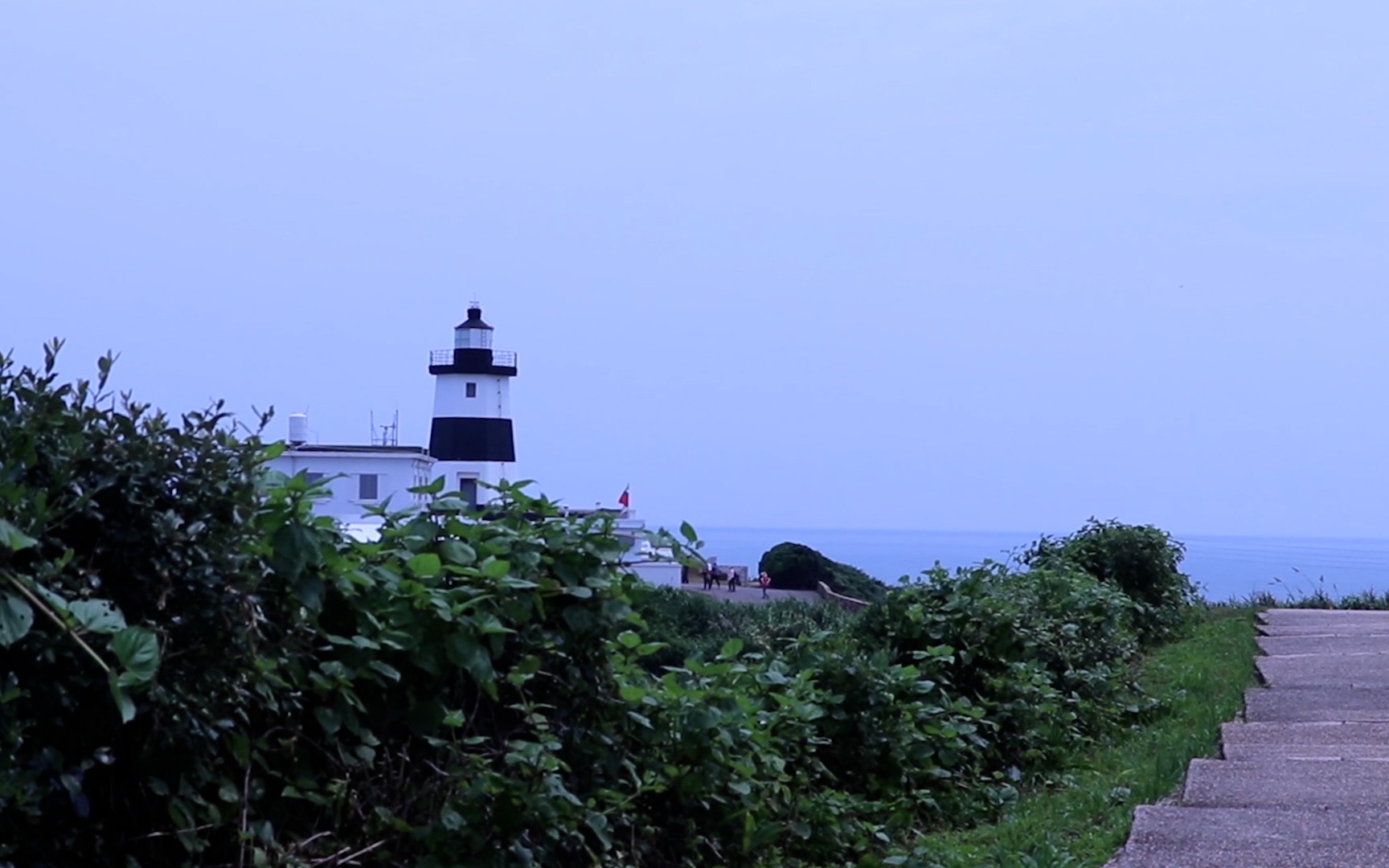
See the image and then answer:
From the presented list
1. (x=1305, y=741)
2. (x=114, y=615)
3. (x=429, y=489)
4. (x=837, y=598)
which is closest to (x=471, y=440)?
(x=837, y=598)

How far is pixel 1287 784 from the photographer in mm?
5961

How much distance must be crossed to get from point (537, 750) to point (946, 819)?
2453 millimetres

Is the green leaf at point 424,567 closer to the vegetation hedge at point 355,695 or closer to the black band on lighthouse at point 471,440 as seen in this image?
the vegetation hedge at point 355,695

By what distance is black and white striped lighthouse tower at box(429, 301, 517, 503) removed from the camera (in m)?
38.1

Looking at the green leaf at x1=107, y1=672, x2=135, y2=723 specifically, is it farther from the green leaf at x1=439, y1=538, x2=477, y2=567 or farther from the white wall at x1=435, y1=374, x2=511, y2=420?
the white wall at x1=435, y1=374, x2=511, y2=420

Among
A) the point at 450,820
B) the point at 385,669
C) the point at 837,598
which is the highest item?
the point at 385,669

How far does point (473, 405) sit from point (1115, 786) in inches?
1312

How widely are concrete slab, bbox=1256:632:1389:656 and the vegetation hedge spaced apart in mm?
6024

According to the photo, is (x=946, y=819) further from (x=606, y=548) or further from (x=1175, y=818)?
(x=606, y=548)

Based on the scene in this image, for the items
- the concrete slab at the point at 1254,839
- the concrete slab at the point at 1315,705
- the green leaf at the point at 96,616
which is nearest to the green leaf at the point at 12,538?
the green leaf at the point at 96,616

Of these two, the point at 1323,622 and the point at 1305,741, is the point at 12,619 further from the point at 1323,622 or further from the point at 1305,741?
the point at 1323,622

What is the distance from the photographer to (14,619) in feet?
8.40

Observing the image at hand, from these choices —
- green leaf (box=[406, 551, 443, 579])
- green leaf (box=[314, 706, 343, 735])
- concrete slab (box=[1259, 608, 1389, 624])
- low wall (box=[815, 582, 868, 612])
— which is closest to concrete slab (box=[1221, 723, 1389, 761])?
green leaf (box=[406, 551, 443, 579])

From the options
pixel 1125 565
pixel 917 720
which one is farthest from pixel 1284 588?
pixel 917 720
